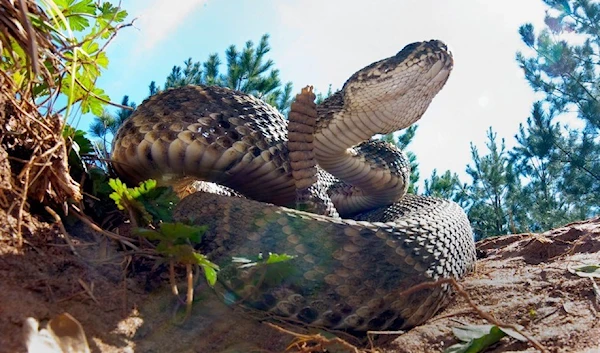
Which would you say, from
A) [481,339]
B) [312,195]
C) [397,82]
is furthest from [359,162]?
[481,339]

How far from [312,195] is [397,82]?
4.70 ft

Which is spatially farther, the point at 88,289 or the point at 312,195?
the point at 312,195

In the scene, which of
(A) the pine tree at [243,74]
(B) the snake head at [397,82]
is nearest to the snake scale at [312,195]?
(B) the snake head at [397,82]

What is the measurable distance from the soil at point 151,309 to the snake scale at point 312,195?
0.63ft

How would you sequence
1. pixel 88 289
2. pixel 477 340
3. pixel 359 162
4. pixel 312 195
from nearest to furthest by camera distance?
pixel 88 289, pixel 477 340, pixel 312 195, pixel 359 162

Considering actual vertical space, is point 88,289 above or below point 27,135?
below

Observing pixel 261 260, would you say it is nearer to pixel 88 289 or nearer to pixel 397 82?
pixel 88 289

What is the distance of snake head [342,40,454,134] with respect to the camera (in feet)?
15.2

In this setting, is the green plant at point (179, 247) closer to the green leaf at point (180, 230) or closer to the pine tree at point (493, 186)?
the green leaf at point (180, 230)

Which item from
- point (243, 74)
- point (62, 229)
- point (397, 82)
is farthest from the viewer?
point (243, 74)

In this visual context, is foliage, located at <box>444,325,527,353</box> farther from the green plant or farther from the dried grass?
the dried grass

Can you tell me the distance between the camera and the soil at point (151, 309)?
1941 mm

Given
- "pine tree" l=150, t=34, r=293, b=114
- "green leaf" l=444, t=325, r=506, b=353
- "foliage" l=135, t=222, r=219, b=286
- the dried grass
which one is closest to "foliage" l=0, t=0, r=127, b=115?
the dried grass

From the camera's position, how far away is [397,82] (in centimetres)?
464
